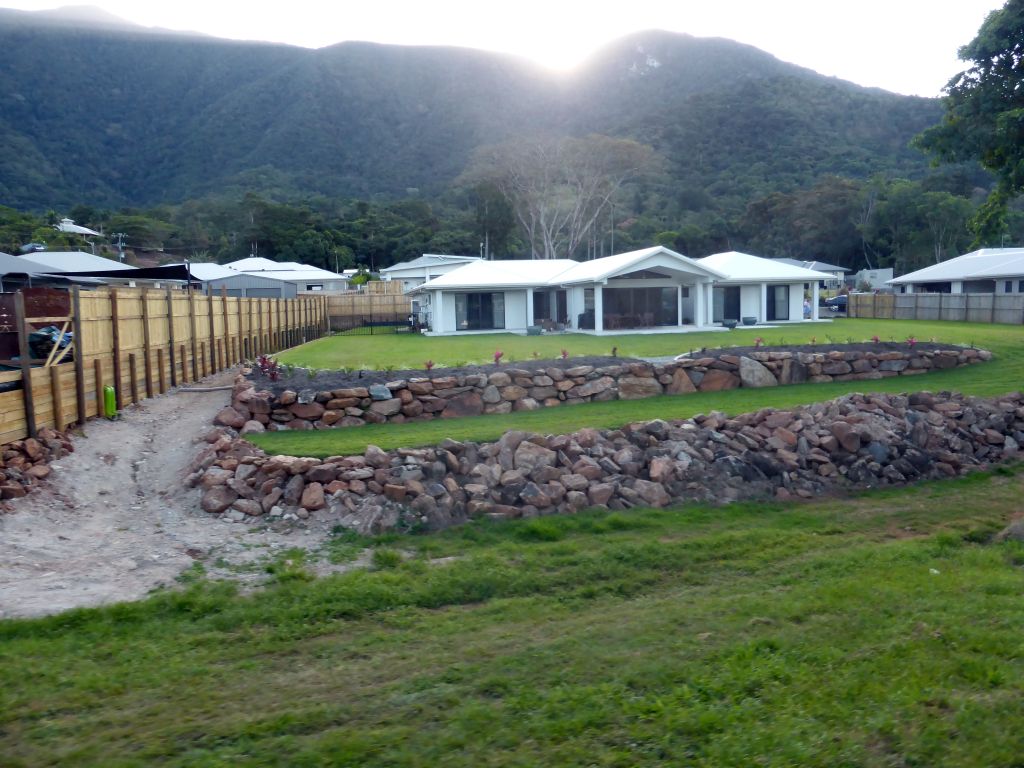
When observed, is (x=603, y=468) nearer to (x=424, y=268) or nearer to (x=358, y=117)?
(x=424, y=268)

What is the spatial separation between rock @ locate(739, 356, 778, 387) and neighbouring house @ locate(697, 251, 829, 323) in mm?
24211

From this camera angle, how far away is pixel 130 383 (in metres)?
15.1

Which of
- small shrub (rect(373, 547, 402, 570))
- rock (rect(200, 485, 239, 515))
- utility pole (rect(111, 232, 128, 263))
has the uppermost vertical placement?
utility pole (rect(111, 232, 128, 263))

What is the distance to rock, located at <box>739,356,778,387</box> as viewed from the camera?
16406 millimetres

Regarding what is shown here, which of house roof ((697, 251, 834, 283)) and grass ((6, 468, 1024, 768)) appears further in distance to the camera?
house roof ((697, 251, 834, 283))

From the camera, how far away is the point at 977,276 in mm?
46219

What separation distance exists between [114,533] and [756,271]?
3685cm

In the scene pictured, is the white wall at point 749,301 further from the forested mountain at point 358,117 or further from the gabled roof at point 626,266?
the forested mountain at point 358,117

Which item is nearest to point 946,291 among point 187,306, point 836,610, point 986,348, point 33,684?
point 986,348

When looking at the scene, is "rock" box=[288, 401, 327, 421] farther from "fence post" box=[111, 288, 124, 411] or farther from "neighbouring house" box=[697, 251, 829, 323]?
"neighbouring house" box=[697, 251, 829, 323]

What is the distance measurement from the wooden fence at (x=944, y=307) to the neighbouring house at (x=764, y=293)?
567 cm

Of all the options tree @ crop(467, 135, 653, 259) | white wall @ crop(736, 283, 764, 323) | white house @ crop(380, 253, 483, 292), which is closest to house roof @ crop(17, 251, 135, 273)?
white wall @ crop(736, 283, 764, 323)

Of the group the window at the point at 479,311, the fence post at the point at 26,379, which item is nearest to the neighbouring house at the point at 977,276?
the window at the point at 479,311

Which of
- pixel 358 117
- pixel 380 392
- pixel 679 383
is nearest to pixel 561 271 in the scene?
pixel 679 383
